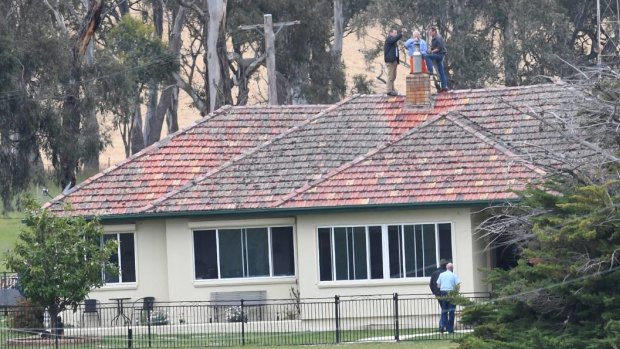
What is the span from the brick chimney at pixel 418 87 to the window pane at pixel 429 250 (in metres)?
4.61

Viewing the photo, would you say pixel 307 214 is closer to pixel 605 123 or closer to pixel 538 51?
pixel 605 123

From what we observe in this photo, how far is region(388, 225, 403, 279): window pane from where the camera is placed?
31.3m

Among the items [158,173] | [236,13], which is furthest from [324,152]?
[236,13]

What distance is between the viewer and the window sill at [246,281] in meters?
31.9

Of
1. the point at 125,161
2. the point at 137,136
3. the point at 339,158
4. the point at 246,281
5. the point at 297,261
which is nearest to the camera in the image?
the point at 297,261

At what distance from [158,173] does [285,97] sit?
86.3ft

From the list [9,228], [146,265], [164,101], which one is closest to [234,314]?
[146,265]

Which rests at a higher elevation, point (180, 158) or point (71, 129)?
point (71, 129)

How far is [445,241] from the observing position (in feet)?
102

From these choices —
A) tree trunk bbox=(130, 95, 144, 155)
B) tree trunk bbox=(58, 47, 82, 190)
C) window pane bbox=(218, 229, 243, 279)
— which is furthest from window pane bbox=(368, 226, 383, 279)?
tree trunk bbox=(130, 95, 144, 155)

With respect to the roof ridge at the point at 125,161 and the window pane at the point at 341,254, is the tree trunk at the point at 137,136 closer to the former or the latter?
the roof ridge at the point at 125,161

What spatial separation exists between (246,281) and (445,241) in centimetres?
442

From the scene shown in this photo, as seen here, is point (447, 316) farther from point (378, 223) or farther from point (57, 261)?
point (57, 261)

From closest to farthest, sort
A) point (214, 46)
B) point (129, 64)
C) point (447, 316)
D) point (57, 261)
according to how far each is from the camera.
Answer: point (57, 261), point (447, 316), point (214, 46), point (129, 64)
